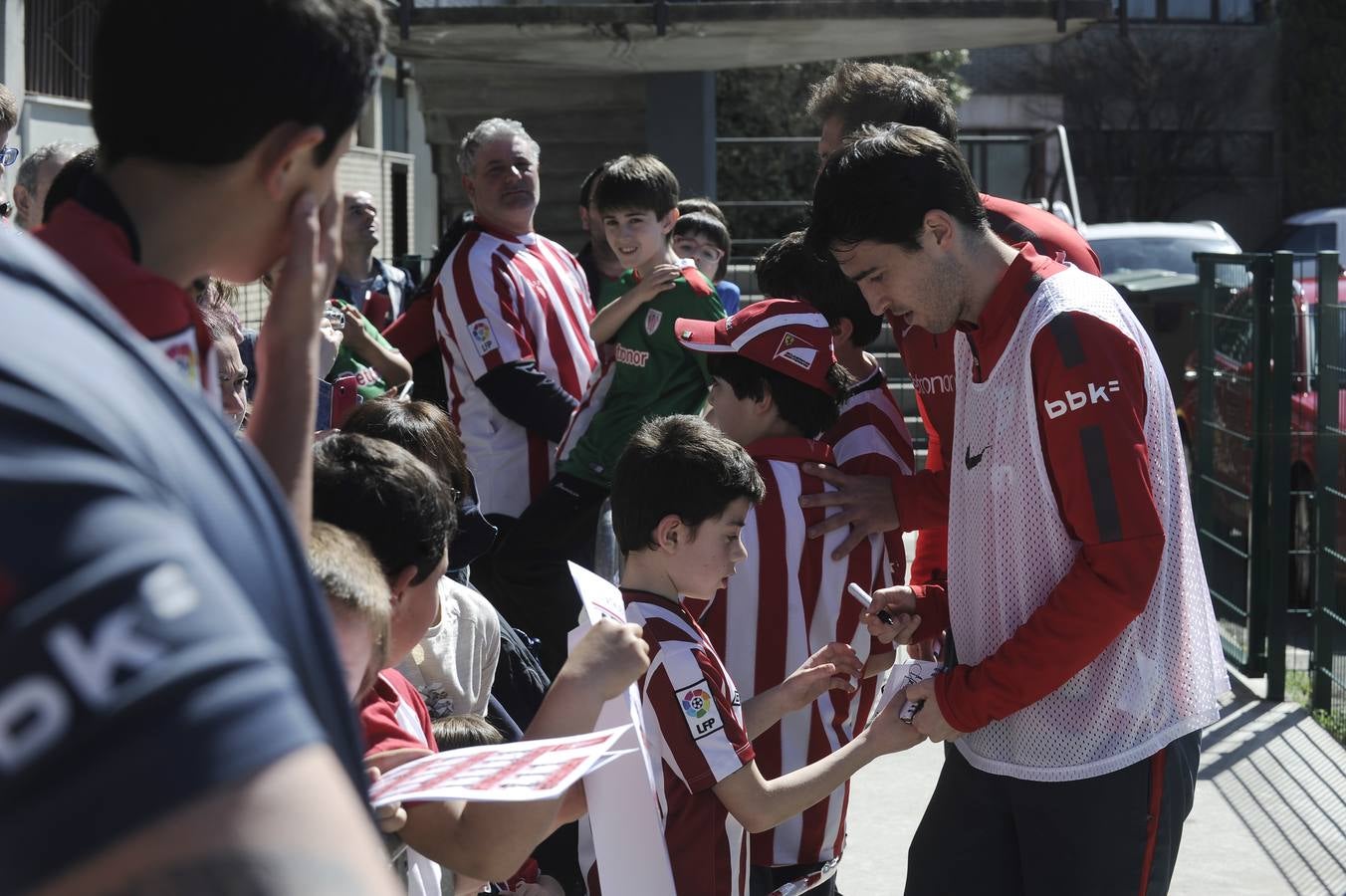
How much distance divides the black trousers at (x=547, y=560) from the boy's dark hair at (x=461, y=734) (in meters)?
2.68

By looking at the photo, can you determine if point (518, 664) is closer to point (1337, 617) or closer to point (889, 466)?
point (889, 466)

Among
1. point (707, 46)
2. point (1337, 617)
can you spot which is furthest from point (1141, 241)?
point (1337, 617)

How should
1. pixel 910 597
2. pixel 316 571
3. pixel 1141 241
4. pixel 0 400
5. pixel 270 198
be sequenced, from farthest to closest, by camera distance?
pixel 1141 241
pixel 910 597
pixel 316 571
pixel 270 198
pixel 0 400

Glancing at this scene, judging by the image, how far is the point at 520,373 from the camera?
17.6ft

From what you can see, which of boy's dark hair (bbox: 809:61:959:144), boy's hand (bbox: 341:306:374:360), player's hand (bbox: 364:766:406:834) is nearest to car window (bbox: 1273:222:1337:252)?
boy's hand (bbox: 341:306:374:360)

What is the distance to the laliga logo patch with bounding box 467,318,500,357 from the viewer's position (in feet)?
17.6

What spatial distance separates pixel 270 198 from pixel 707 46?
33.1 ft

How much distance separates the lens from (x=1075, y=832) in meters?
2.72

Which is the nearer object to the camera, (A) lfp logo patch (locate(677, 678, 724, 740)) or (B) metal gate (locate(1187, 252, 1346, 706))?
(A) lfp logo patch (locate(677, 678, 724, 740))

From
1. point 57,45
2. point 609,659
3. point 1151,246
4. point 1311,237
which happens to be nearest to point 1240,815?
point 609,659

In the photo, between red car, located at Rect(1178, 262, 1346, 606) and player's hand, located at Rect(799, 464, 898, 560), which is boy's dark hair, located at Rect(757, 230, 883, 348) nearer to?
player's hand, located at Rect(799, 464, 898, 560)

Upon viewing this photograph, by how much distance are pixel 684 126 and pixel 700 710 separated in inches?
376

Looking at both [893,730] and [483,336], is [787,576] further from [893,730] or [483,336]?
[483,336]

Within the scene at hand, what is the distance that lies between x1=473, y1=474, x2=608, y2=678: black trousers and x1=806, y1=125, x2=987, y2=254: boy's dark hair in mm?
2643
